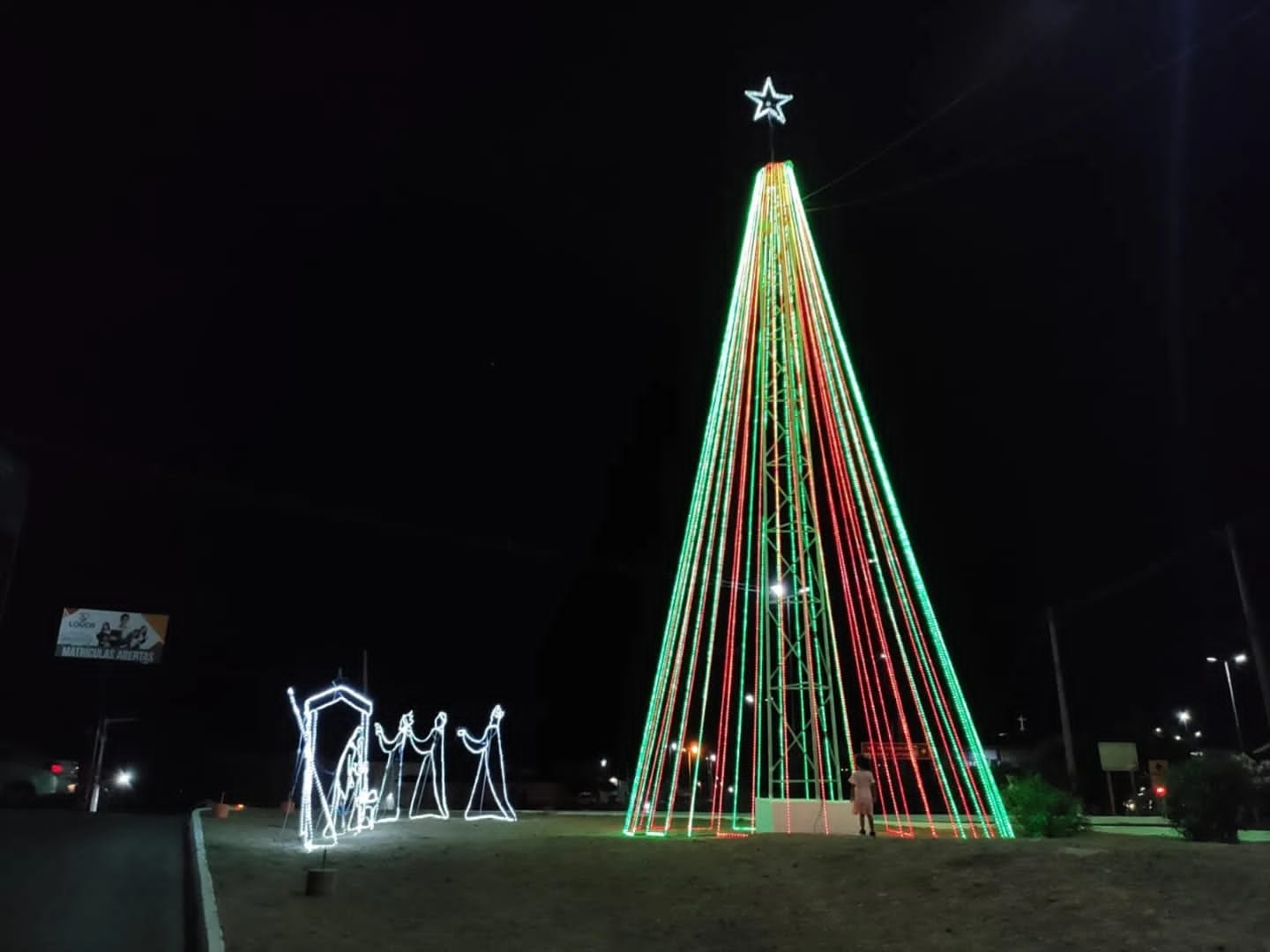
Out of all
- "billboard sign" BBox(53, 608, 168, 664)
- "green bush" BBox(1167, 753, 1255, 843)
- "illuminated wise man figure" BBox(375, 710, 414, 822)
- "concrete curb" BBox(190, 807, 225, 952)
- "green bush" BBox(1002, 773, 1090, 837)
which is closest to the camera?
"concrete curb" BBox(190, 807, 225, 952)

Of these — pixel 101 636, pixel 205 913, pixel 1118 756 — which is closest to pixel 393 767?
pixel 101 636

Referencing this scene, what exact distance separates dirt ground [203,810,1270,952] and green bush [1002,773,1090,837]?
4001mm

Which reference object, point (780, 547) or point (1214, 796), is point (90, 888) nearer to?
point (780, 547)

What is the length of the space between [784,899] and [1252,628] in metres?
14.0

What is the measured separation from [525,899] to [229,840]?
8.51 m

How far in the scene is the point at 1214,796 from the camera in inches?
484

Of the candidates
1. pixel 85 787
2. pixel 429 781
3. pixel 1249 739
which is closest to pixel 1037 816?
pixel 429 781

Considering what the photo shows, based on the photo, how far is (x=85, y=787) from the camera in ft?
116

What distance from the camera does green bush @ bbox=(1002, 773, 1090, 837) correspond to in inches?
553

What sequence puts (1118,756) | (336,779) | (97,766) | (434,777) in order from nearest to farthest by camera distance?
1. (336,779)
2. (434,777)
3. (1118,756)
4. (97,766)

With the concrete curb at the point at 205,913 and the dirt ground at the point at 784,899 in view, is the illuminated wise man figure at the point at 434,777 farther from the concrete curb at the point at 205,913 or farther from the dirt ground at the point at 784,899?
the concrete curb at the point at 205,913

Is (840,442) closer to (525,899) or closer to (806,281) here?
(806,281)

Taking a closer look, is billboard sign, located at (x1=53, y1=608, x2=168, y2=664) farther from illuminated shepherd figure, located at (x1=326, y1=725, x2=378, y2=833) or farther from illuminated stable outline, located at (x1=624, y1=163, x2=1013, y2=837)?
illuminated stable outline, located at (x1=624, y1=163, x2=1013, y2=837)

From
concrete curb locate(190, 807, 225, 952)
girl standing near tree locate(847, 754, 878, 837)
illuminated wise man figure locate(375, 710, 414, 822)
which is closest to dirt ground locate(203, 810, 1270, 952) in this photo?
concrete curb locate(190, 807, 225, 952)
